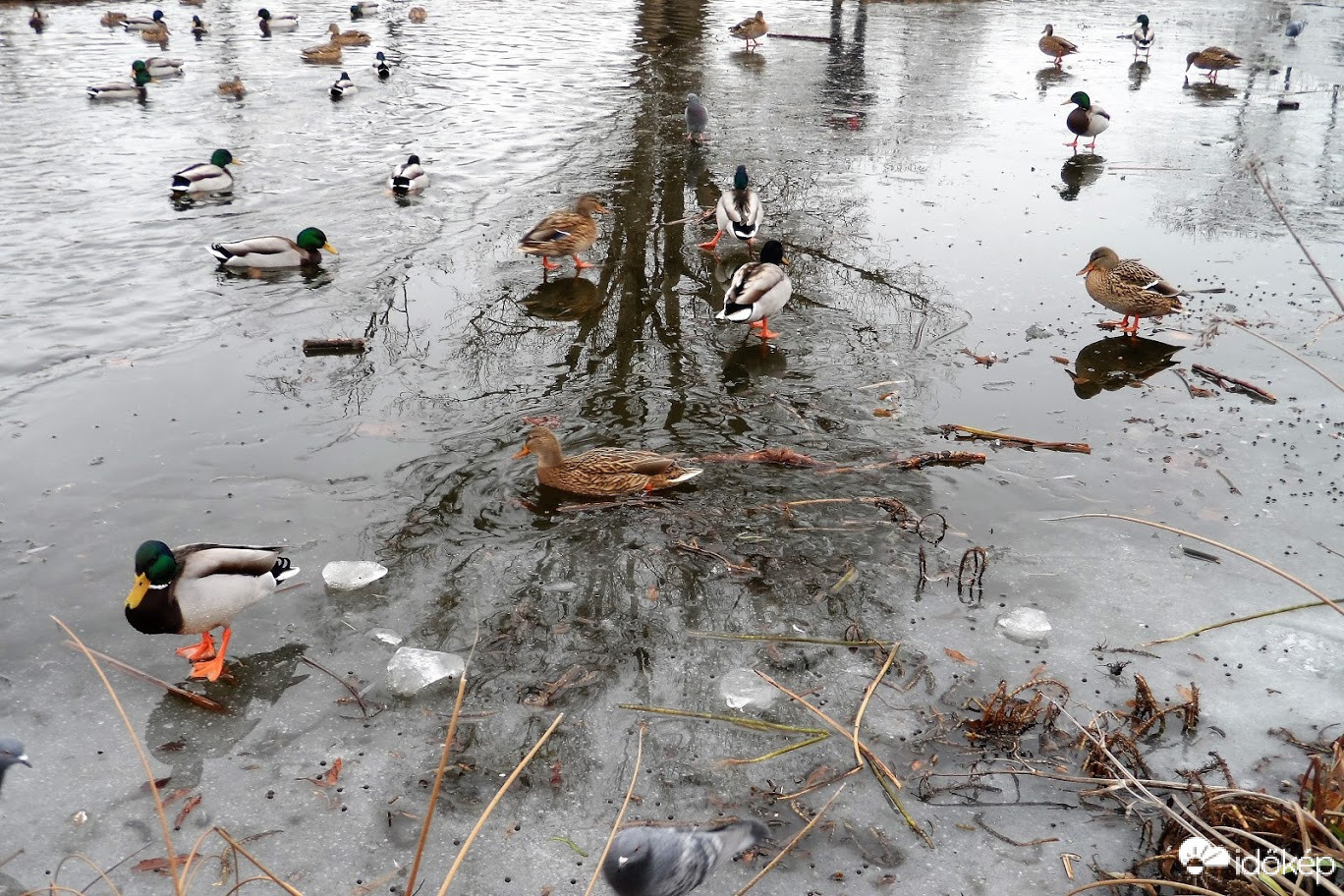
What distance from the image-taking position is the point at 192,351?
707 centimetres

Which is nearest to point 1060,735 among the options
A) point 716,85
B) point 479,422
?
point 479,422

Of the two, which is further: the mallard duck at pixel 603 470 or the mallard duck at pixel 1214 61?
the mallard duck at pixel 1214 61

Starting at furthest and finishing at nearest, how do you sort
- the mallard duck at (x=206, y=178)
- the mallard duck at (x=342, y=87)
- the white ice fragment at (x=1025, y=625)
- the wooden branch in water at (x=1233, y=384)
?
the mallard duck at (x=342, y=87) < the mallard duck at (x=206, y=178) < the wooden branch in water at (x=1233, y=384) < the white ice fragment at (x=1025, y=625)

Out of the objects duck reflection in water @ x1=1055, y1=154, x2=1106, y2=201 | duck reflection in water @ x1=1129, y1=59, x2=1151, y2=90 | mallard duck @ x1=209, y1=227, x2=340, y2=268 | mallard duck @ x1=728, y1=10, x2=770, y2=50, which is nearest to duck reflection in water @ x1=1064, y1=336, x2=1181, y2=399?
duck reflection in water @ x1=1055, y1=154, x2=1106, y2=201

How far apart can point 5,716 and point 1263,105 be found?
56.3 ft

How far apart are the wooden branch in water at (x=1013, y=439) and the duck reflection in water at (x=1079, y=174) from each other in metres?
5.67

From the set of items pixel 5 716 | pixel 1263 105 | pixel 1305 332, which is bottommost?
pixel 5 716

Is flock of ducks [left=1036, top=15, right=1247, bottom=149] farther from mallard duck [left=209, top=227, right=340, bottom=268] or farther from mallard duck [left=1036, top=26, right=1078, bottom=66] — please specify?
mallard duck [left=209, top=227, right=340, bottom=268]

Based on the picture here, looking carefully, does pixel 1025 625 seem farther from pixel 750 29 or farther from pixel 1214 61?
pixel 750 29

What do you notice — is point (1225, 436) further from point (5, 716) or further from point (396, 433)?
point (5, 716)

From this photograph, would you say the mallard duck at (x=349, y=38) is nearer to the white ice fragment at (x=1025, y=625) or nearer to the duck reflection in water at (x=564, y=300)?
the duck reflection in water at (x=564, y=300)

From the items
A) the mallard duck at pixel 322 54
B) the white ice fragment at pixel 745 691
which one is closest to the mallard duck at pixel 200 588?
the white ice fragment at pixel 745 691

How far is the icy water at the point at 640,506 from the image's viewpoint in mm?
3613

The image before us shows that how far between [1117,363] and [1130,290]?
60cm
